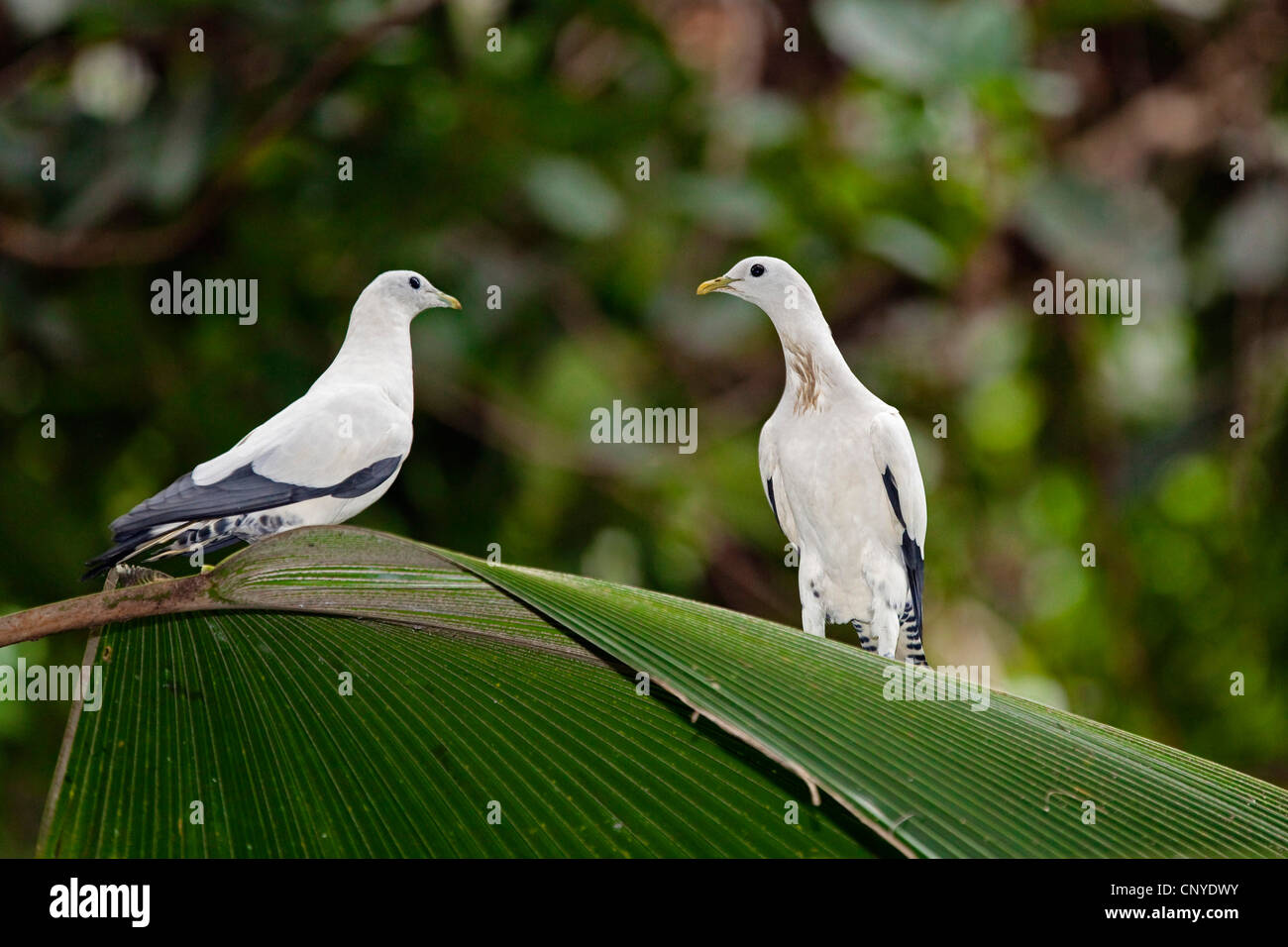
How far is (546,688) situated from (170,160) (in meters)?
2.32

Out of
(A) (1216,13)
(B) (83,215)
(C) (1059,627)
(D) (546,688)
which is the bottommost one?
(C) (1059,627)

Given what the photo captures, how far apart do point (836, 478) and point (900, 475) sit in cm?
6

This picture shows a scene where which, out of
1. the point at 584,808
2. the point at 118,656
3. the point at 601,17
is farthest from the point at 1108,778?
the point at 601,17

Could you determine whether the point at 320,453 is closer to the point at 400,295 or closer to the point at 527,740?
the point at 400,295

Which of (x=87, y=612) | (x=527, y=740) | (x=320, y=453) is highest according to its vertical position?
(x=320, y=453)

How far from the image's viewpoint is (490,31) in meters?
2.90

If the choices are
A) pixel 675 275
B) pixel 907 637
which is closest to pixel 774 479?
pixel 907 637

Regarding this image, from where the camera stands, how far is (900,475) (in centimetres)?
115

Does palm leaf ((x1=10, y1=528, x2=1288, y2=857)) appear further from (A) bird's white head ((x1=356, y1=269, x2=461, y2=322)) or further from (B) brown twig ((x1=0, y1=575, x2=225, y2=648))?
(A) bird's white head ((x1=356, y1=269, x2=461, y2=322))

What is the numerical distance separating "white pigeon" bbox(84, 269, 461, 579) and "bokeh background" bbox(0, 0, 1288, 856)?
5.27ft

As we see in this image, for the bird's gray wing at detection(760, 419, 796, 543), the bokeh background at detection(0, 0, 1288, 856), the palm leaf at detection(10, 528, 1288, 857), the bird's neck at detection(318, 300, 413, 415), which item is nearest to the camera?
the palm leaf at detection(10, 528, 1288, 857)

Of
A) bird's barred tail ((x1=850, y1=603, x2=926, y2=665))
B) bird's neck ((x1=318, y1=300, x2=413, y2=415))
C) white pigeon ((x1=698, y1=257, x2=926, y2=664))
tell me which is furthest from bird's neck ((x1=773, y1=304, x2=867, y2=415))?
bird's neck ((x1=318, y1=300, x2=413, y2=415))

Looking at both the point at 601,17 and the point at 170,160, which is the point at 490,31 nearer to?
the point at 601,17

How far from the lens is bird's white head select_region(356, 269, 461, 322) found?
3.52 ft
